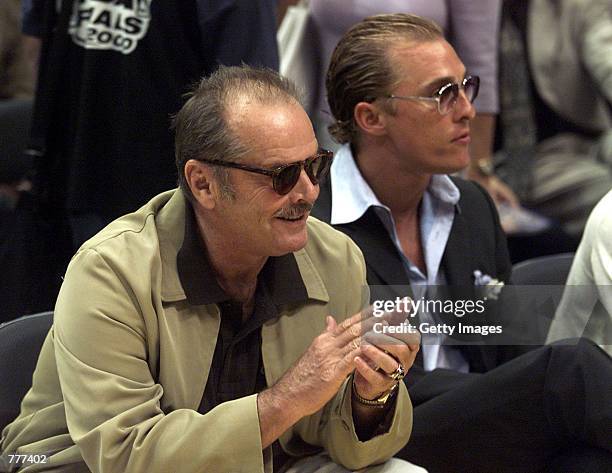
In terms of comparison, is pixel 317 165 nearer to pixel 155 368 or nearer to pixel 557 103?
pixel 155 368

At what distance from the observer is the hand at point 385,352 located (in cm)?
228

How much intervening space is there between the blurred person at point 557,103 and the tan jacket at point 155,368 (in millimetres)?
2343

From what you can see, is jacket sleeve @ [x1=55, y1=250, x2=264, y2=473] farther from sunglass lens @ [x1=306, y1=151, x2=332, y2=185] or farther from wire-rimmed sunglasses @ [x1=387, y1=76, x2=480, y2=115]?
wire-rimmed sunglasses @ [x1=387, y1=76, x2=480, y2=115]

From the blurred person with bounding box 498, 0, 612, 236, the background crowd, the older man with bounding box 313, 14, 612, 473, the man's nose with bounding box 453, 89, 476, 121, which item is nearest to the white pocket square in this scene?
the older man with bounding box 313, 14, 612, 473

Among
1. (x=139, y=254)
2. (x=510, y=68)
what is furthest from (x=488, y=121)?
(x=139, y=254)

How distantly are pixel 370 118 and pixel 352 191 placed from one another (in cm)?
22

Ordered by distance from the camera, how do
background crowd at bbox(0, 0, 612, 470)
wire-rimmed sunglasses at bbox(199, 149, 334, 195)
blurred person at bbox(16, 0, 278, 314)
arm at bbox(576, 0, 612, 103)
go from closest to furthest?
wire-rimmed sunglasses at bbox(199, 149, 334, 195) → background crowd at bbox(0, 0, 612, 470) → blurred person at bbox(16, 0, 278, 314) → arm at bbox(576, 0, 612, 103)

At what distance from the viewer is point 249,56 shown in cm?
323

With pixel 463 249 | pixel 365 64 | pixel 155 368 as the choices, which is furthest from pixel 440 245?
pixel 155 368

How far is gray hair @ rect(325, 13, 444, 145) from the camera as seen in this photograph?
10.6 feet

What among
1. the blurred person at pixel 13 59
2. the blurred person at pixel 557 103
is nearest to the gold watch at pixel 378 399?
the blurred person at pixel 13 59

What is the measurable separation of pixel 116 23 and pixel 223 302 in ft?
3.44

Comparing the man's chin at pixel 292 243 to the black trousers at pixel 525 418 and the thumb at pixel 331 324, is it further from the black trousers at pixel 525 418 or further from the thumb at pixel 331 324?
the black trousers at pixel 525 418

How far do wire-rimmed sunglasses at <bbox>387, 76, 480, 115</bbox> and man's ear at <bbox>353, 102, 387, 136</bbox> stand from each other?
6 centimetres
